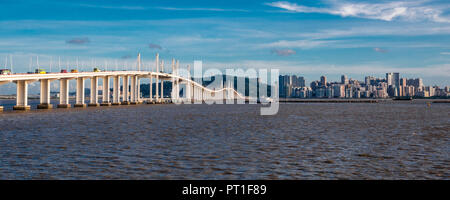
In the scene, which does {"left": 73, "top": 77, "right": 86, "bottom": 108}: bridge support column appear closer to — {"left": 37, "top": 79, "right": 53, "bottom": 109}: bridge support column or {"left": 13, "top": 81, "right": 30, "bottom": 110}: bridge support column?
{"left": 37, "top": 79, "right": 53, "bottom": 109}: bridge support column

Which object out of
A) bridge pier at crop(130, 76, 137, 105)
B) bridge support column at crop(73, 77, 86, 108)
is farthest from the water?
bridge pier at crop(130, 76, 137, 105)

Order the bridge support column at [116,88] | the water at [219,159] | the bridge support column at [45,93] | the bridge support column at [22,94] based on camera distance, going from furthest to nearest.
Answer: the bridge support column at [116,88] < the bridge support column at [45,93] < the bridge support column at [22,94] < the water at [219,159]

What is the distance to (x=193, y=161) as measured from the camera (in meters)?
15.4

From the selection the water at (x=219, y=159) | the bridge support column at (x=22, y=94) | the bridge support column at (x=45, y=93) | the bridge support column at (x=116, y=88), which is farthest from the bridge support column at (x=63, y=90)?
the water at (x=219, y=159)

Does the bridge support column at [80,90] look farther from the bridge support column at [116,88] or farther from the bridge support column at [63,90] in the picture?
the bridge support column at [116,88]

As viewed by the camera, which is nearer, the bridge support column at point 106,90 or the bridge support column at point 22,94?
the bridge support column at point 22,94

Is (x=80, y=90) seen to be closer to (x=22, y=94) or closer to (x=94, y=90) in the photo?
(x=94, y=90)

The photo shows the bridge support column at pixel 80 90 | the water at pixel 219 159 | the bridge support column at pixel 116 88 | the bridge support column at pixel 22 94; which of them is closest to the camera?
the water at pixel 219 159

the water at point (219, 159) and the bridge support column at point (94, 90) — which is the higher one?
the bridge support column at point (94, 90)

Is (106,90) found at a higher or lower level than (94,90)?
higher

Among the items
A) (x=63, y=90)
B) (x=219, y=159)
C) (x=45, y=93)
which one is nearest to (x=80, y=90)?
(x=63, y=90)
